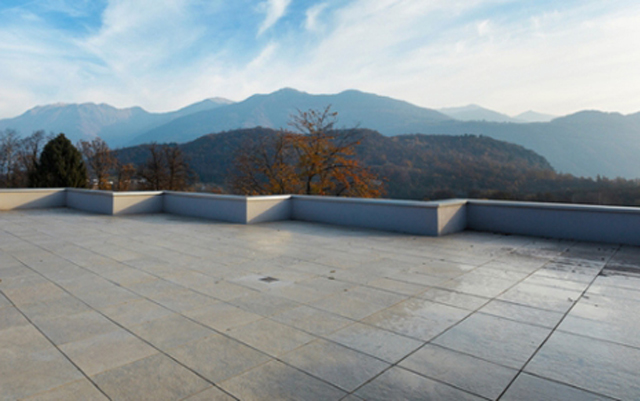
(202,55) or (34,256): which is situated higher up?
(202,55)

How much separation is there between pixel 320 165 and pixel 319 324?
1518 centimetres

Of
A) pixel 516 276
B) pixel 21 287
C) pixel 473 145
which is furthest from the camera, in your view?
pixel 473 145

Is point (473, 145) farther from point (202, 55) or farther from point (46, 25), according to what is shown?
point (46, 25)

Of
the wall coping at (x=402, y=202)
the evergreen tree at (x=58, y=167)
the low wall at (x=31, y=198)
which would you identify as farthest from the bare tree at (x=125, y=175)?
the wall coping at (x=402, y=202)

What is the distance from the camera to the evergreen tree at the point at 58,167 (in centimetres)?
2122

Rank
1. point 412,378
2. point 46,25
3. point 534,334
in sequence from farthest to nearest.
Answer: point 46,25 → point 534,334 → point 412,378

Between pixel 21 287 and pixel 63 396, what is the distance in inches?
106

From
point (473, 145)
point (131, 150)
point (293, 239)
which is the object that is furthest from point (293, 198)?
point (131, 150)

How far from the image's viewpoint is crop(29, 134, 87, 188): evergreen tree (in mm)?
21219

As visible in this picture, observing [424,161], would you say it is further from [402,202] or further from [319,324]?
→ [319,324]

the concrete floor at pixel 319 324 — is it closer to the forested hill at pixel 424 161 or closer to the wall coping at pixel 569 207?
the wall coping at pixel 569 207

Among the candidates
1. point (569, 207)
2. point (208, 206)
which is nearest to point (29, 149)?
point (208, 206)

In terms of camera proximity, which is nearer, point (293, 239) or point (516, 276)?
point (516, 276)

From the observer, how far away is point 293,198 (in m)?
9.94
